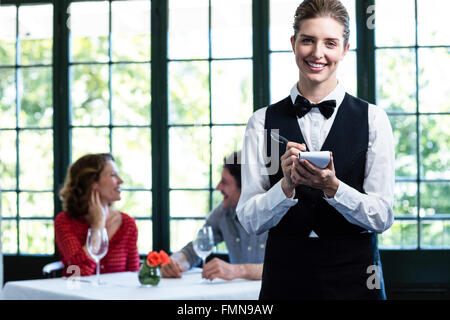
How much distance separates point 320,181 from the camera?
1.28 meters

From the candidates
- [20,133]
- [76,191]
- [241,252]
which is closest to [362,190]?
[241,252]

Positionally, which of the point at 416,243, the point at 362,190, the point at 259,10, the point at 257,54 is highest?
the point at 259,10

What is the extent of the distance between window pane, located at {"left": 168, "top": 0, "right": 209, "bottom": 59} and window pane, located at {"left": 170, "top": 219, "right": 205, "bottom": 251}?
1.00 meters

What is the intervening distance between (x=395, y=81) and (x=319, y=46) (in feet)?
8.85

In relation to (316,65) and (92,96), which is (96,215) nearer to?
(92,96)

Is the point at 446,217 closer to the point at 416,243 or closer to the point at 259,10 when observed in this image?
the point at 416,243

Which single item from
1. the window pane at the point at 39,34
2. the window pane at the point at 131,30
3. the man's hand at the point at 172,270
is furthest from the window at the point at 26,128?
the man's hand at the point at 172,270

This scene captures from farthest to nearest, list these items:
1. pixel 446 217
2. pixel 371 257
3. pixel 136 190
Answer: pixel 136 190, pixel 446 217, pixel 371 257

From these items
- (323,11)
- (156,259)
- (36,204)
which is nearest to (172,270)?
(156,259)

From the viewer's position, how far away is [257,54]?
4016 mm

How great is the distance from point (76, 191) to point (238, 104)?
110 centimetres

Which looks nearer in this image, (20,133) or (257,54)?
(257,54)

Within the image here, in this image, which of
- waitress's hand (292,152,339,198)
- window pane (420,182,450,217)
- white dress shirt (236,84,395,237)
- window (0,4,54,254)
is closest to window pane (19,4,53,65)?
window (0,4,54,254)

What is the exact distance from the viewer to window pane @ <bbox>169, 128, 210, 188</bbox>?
4.10 metres
